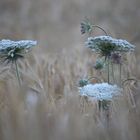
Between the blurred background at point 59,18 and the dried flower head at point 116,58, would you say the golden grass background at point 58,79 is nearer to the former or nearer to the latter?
the blurred background at point 59,18

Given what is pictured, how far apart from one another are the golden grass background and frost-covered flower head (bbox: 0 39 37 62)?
0.06m

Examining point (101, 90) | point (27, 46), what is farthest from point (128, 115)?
point (27, 46)

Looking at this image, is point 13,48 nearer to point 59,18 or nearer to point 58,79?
point 58,79

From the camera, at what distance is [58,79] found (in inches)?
71.7

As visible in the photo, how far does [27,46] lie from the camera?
3.70 feet

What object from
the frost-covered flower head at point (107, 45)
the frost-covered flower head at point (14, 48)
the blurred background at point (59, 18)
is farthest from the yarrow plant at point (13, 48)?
the blurred background at point (59, 18)

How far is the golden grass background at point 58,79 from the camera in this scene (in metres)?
0.61

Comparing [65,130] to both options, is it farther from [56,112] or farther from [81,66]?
[81,66]

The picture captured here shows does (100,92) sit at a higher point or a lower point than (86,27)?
lower

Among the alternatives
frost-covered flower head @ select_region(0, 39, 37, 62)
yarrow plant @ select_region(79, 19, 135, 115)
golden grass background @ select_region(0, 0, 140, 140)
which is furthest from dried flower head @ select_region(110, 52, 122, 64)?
frost-covered flower head @ select_region(0, 39, 37, 62)

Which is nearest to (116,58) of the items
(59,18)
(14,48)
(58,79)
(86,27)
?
(86,27)

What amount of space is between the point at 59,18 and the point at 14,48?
13.0ft

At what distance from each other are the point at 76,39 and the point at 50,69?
220 cm

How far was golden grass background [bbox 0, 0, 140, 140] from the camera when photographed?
0.61 metres
